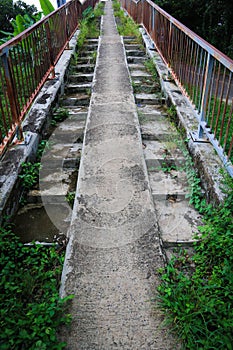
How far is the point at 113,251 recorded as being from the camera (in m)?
2.68

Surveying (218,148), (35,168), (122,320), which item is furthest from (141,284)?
(35,168)

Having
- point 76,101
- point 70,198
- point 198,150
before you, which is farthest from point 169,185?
point 76,101

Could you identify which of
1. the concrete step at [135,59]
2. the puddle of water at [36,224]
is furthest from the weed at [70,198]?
the concrete step at [135,59]

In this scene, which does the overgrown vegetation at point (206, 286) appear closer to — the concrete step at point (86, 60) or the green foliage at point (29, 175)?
the green foliage at point (29, 175)

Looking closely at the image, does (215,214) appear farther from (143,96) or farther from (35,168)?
(143,96)

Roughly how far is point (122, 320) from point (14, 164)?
2.05 meters

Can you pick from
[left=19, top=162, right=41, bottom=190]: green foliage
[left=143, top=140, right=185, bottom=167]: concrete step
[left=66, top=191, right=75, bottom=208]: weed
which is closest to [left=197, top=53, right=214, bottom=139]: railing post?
[left=143, top=140, right=185, bottom=167]: concrete step

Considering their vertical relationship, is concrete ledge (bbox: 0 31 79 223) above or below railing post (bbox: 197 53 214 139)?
below

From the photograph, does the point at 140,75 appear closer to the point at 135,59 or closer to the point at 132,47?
the point at 135,59

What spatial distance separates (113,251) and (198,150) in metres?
1.71

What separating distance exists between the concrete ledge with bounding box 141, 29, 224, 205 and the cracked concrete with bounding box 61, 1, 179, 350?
0.61 m

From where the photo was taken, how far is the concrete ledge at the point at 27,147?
3123 mm

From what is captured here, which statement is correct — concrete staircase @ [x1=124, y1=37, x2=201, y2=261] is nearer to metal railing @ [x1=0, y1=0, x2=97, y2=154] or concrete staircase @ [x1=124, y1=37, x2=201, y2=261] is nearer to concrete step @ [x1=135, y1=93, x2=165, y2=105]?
concrete step @ [x1=135, y1=93, x2=165, y2=105]

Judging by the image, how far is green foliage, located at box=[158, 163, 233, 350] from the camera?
2014mm
